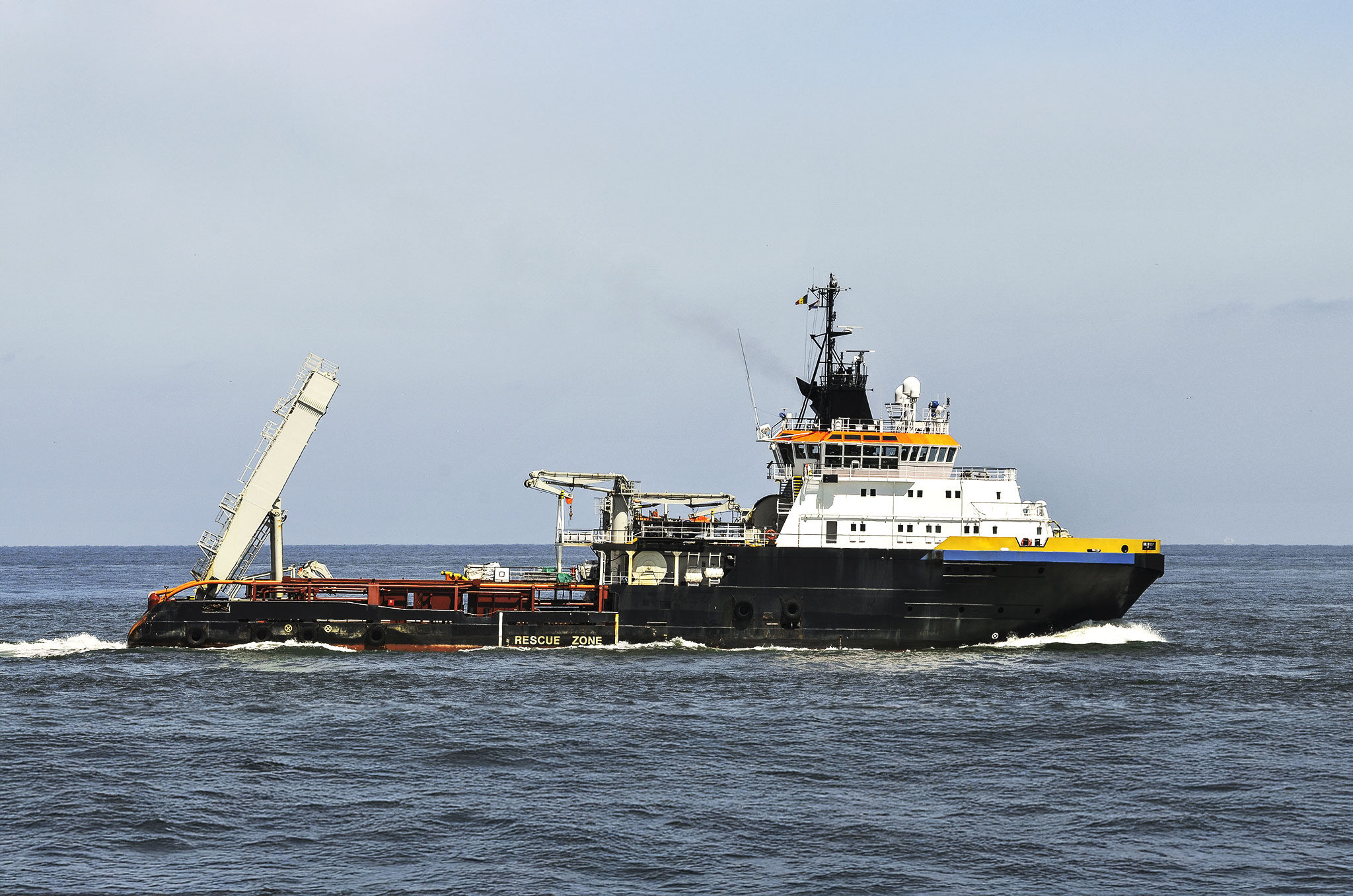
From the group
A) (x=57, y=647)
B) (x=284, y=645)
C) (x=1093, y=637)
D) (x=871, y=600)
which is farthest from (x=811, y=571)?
(x=57, y=647)

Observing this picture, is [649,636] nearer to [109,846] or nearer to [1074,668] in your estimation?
[1074,668]

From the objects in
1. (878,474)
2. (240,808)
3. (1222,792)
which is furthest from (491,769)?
(878,474)

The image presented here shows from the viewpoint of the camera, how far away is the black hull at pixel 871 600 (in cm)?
3562

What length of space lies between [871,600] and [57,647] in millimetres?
26502

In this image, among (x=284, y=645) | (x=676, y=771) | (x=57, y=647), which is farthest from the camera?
(x=57, y=647)

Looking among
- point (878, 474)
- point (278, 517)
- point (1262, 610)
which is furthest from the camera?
point (1262, 610)

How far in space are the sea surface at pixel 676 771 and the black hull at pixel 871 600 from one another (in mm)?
876

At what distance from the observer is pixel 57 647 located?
131ft

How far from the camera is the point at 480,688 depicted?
31.4 m

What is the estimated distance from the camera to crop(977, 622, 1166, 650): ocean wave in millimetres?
36344

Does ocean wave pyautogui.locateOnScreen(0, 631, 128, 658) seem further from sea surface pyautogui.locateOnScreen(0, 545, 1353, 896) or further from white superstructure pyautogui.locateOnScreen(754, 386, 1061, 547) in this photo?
white superstructure pyautogui.locateOnScreen(754, 386, 1061, 547)

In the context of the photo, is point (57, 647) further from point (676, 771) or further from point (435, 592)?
point (676, 771)

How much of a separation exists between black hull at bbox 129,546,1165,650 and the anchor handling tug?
0.04m

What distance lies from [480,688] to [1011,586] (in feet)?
51.2
